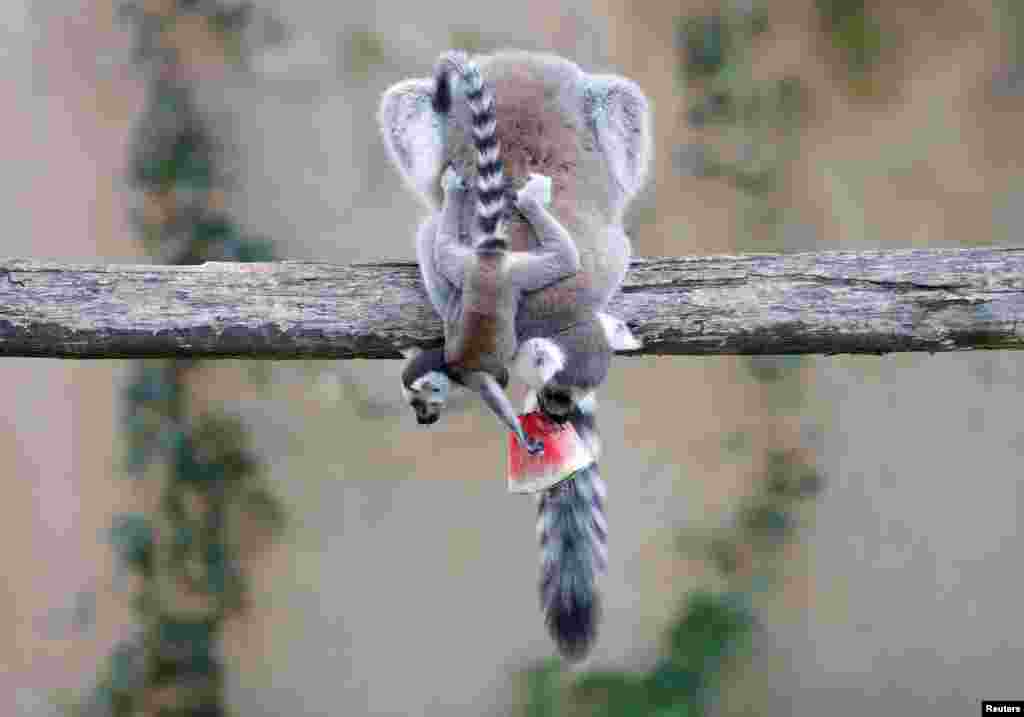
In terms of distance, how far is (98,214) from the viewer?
4.72m

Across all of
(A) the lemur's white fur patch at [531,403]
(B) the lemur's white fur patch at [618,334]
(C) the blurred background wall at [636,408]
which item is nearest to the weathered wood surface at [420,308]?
(B) the lemur's white fur patch at [618,334]

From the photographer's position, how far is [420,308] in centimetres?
280

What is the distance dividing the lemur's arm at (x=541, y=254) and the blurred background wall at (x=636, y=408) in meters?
2.08

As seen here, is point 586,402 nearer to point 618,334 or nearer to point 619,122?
point 618,334

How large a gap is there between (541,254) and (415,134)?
2.22ft

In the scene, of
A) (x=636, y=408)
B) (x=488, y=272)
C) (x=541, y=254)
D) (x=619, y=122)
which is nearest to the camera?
(x=488, y=272)

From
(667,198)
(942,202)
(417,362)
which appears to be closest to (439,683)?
(667,198)

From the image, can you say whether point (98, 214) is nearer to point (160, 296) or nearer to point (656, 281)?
point (160, 296)

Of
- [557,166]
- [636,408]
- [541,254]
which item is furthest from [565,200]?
[636,408]

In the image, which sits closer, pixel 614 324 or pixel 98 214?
pixel 614 324

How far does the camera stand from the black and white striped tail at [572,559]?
2.84 metres

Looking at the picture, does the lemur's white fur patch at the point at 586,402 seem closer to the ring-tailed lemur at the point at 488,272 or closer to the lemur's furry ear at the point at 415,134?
the ring-tailed lemur at the point at 488,272

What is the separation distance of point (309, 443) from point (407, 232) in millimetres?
1000

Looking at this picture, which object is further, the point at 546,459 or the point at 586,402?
the point at 586,402
